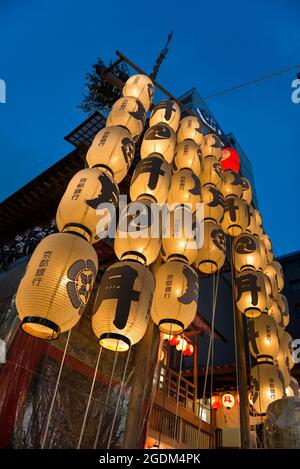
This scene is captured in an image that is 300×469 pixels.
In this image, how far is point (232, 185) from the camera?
698 cm

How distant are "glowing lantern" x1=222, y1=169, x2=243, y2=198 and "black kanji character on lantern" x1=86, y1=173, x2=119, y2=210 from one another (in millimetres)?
3363

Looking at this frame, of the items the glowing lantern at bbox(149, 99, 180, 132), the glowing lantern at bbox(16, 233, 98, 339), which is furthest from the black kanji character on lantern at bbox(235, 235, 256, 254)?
the glowing lantern at bbox(16, 233, 98, 339)

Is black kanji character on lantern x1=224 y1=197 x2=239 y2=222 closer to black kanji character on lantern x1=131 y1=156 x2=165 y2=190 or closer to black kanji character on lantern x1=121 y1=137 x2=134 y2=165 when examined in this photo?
black kanji character on lantern x1=131 y1=156 x2=165 y2=190

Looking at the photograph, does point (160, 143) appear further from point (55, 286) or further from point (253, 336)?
point (253, 336)

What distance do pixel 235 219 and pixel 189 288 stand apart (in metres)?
2.76

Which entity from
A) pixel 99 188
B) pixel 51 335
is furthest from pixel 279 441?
pixel 99 188

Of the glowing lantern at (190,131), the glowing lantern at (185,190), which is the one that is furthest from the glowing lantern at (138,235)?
the glowing lantern at (190,131)

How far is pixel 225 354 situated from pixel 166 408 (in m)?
8.57

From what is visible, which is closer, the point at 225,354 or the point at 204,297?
the point at 225,354

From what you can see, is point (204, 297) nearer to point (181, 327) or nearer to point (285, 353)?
point (285, 353)

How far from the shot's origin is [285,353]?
260 inches

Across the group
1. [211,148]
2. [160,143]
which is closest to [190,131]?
[211,148]

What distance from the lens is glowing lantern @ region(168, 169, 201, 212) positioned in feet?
16.6

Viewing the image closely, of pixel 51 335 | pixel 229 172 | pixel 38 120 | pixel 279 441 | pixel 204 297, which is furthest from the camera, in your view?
pixel 38 120
